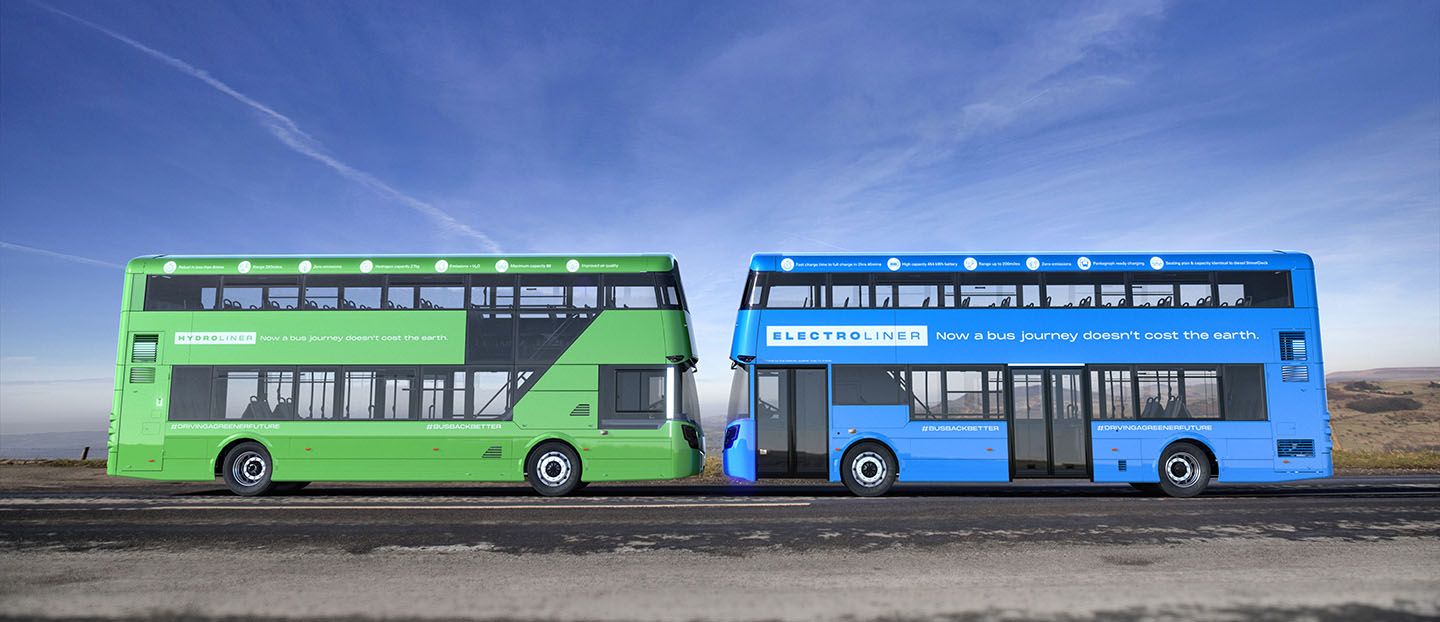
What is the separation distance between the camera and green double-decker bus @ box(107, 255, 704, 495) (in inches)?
490

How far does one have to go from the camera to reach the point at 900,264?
12461mm

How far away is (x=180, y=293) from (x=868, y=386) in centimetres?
1165

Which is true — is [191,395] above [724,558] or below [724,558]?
above

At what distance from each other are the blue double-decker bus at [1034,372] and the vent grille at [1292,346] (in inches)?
0.9

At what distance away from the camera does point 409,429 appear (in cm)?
1247

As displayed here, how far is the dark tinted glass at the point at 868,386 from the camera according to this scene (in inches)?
484

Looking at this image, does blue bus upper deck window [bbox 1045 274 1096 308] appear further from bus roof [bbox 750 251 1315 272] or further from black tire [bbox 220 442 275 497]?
black tire [bbox 220 442 275 497]

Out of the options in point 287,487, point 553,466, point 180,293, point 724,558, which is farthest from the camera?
point 287,487

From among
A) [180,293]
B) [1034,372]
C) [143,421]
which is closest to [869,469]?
[1034,372]

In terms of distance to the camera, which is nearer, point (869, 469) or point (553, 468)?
point (869, 469)

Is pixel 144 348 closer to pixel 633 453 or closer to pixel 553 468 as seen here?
pixel 553 468

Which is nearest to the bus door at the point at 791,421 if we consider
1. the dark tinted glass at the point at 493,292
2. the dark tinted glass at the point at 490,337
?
the dark tinted glass at the point at 490,337

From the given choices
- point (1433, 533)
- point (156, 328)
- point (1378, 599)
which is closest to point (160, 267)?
point (156, 328)

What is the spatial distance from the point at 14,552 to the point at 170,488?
7.86 metres
